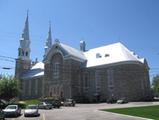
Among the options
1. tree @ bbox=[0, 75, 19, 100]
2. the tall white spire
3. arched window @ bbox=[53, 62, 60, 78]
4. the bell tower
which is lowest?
tree @ bbox=[0, 75, 19, 100]

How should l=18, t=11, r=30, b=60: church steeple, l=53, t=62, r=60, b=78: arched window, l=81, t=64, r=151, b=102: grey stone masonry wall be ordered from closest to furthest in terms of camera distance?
l=81, t=64, r=151, b=102: grey stone masonry wall
l=53, t=62, r=60, b=78: arched window
l=18, t=11, r=30, b=60: church steeple

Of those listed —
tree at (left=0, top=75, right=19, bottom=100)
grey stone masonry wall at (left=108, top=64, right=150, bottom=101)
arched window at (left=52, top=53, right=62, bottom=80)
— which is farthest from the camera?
arched window at (left=52, top=53, right=62, bottom=80)

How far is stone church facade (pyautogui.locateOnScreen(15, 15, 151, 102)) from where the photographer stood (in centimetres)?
7112

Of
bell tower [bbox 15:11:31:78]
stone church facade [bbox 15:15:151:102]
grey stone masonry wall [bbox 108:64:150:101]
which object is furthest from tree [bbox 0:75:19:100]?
bell tower [bbox 15:11:31:78]

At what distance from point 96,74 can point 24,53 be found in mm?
36927

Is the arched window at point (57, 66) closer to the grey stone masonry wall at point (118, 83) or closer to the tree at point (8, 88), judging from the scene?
the grey stone masonry wall at point (118, 83)

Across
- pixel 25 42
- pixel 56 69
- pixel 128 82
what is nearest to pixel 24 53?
pixel 25 42

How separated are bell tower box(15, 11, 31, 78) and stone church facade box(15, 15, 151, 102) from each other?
19.7 metres

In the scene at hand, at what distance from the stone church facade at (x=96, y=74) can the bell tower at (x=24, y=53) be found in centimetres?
1968

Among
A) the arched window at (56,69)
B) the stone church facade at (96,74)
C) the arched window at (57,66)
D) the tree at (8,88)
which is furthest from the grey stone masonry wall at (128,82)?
the tree at (8,88)

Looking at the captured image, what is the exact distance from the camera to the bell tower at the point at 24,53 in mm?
99625

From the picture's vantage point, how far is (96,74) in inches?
2985

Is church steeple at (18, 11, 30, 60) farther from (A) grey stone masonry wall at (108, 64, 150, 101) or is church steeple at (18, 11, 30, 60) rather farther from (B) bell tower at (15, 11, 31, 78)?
(A) grey stone masonry wall at (108, 64, 150, 101)

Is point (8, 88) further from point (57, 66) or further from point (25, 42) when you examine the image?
point (25, 42)
